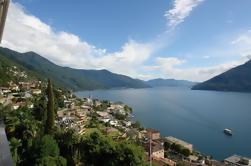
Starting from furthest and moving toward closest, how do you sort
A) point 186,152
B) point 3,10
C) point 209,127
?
point 209,127, point 186,152, point 3,10

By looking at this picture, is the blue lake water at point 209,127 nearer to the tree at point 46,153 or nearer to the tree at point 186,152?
the tree at point 186,152

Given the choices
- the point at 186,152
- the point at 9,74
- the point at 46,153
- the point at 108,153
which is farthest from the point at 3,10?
the point at 9,74

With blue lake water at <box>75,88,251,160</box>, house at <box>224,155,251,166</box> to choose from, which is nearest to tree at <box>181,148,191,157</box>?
house at <box>224,155,251,166</box>

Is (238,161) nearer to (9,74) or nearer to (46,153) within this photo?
(46,153)

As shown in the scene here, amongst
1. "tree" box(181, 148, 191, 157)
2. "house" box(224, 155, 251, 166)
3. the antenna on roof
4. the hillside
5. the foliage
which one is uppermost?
the hillside

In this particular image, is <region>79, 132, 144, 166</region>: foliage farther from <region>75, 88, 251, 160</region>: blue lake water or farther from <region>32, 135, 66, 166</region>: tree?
<region>75, 88, 251, 160</region>: blue lake water

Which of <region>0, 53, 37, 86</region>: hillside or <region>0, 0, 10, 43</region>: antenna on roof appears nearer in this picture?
<region>0, 0, 10, 43</region>: antenna on roof

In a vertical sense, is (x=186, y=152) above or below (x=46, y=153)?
below

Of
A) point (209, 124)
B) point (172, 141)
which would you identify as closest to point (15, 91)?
point (172, 141)

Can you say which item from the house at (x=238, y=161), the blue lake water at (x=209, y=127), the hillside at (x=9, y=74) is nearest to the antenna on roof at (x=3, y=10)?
the house at (x=238, y=161)

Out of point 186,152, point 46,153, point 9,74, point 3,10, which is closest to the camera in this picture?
point 3,10

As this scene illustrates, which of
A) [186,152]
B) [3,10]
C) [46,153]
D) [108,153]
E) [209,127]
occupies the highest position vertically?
[3,10]
